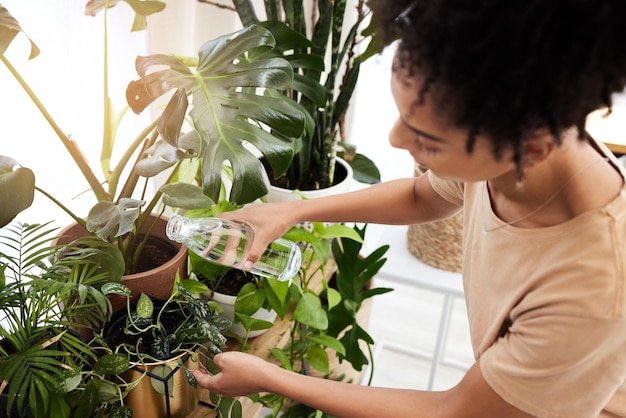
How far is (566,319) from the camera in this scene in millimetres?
638

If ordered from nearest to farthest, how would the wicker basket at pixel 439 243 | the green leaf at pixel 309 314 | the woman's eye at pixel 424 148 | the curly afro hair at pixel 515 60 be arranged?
the curly afro hair at pixel 515 60, the woman's eye at pixel 424 148, the green leaf at pixel 309 314, the wicker basket at pixel 439 243

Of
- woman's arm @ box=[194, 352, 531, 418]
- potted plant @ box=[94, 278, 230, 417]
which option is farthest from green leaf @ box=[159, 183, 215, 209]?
woman's arm @ box=[194, 352, 531, 418]

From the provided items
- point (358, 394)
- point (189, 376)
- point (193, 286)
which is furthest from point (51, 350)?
point (358, 394)

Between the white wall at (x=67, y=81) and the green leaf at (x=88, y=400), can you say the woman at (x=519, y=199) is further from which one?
the white wall at (x=67, y=81)

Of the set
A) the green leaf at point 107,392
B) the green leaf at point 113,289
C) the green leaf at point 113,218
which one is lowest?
the green leaf at point 107,392

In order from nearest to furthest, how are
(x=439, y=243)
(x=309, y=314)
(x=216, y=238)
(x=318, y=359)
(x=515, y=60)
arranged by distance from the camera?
(x=515, y=60) < (x=216, y=238) < (x=309, y=314) < (x=318, y=359) < (x=439, y=243)

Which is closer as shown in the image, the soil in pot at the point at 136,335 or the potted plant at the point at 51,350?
the potted plant at the point at 51,350

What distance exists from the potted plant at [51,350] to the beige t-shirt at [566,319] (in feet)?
1.70

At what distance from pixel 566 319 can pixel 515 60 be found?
29 cm

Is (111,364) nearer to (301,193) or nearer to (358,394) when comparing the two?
(358,394)

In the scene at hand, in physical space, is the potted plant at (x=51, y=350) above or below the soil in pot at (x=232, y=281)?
above

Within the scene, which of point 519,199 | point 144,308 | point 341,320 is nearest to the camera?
point 519,199

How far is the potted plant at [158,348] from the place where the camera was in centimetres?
83

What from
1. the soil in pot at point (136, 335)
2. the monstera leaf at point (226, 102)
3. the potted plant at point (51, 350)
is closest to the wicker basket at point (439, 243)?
the monstera leaf at point (226, 102)
